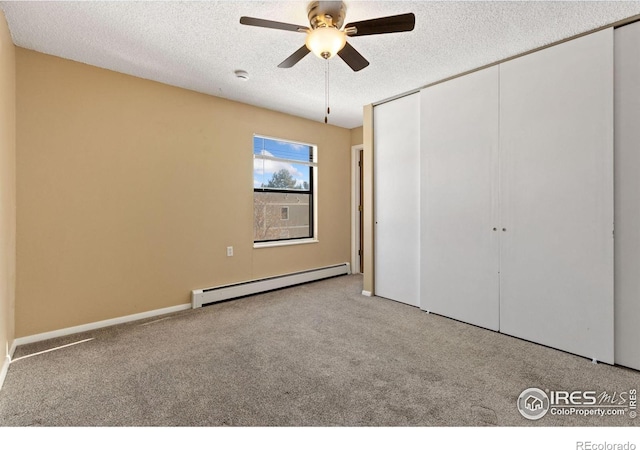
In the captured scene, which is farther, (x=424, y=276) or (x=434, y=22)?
(x=424, y=276)

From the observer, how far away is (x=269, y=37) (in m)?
2.52

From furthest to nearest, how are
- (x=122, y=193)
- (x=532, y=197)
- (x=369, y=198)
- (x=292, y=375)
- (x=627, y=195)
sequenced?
(x=369, y=198), (x=122, y=193), (x=532, y=197), (x=627, y=195), (x=292, y=375)

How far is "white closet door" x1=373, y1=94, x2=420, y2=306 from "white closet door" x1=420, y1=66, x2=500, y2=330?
0.58 ft

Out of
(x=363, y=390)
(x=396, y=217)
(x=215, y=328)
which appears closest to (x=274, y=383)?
(x=363, y=390)

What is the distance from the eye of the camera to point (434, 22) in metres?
2.32

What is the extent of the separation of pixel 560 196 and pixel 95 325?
14.2 feet

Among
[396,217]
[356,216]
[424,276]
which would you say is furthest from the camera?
[356,216]

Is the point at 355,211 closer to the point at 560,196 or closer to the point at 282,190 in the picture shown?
the point at 282,190

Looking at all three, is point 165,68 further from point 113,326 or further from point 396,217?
point 396,217

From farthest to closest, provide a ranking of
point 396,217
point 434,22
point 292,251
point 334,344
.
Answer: point 292,251
point 396,217
point 334,344
point 434,22

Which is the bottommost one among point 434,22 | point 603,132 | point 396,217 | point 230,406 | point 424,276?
point 230,406

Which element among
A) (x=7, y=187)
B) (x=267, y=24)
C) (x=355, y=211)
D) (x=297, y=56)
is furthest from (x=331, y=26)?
(x=355, y=211)

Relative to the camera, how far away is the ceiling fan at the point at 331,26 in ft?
6.23

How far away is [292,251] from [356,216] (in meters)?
1.43
